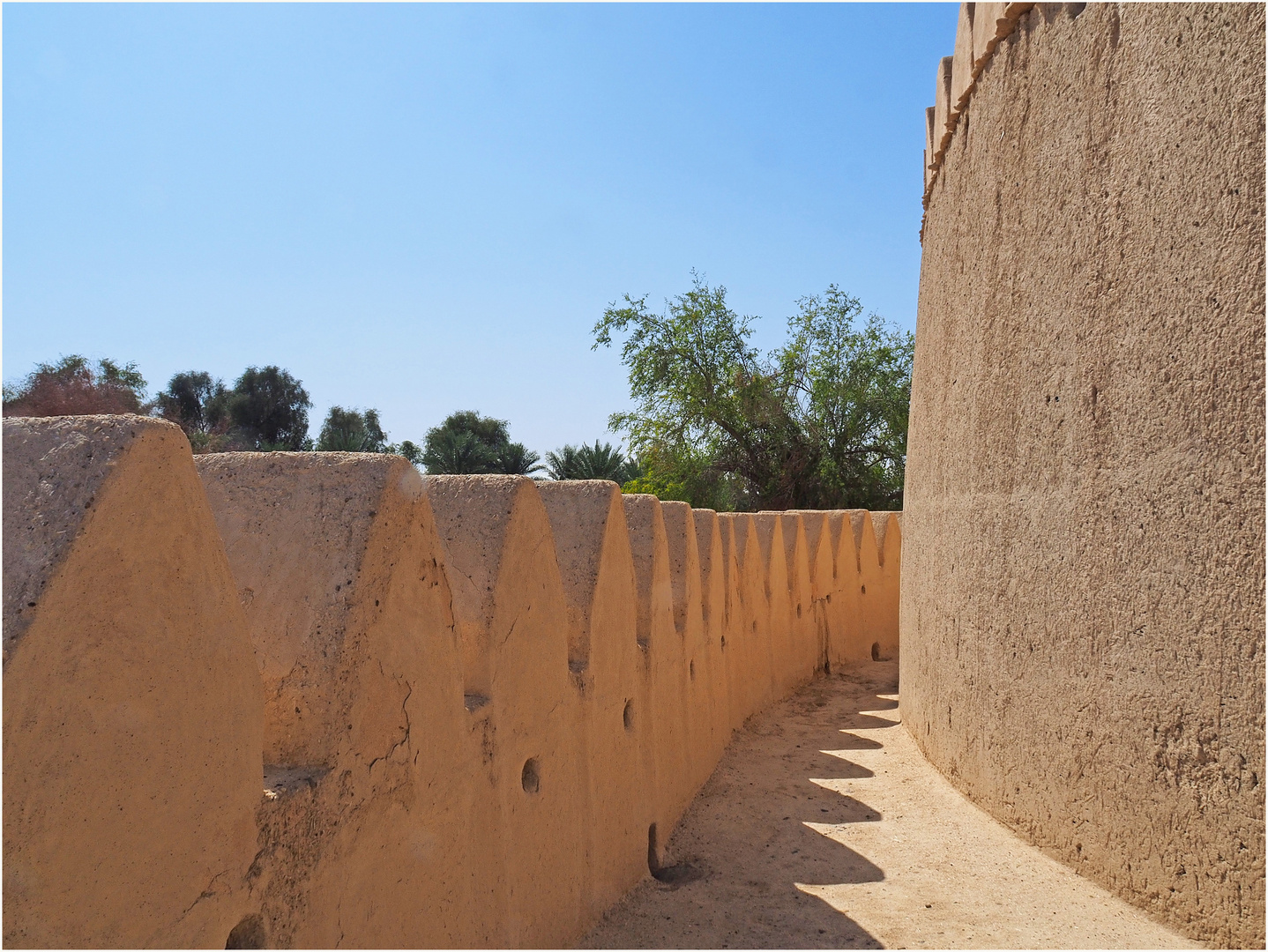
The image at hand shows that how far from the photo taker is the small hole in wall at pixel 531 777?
11.0 feet

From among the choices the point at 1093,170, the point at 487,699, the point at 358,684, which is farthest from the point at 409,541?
the point at 1093,170

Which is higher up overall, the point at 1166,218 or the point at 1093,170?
the point at 1093,170

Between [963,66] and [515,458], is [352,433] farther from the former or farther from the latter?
[963,66]

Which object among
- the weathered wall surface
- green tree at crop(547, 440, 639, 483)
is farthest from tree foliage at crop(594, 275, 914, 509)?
the weathered wall surface

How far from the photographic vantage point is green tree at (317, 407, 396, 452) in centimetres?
2973

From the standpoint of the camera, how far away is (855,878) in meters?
4.51

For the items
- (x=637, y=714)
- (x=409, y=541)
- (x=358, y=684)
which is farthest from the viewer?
(x=637, y=714)

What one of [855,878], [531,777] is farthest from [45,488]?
[855,878]

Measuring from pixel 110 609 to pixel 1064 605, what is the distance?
3.85 metres

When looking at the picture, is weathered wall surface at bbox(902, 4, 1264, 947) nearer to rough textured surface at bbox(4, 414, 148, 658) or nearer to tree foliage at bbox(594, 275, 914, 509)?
rough textured surface at bbox(4, 414, 148, 658)

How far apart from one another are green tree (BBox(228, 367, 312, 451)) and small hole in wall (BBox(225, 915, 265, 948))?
31662 mm

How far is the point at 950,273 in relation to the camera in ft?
20.4

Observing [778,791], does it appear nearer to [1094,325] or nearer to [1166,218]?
[1094,325]

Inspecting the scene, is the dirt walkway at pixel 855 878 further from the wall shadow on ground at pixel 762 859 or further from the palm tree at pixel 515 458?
the palm tree at pixel 515 458
